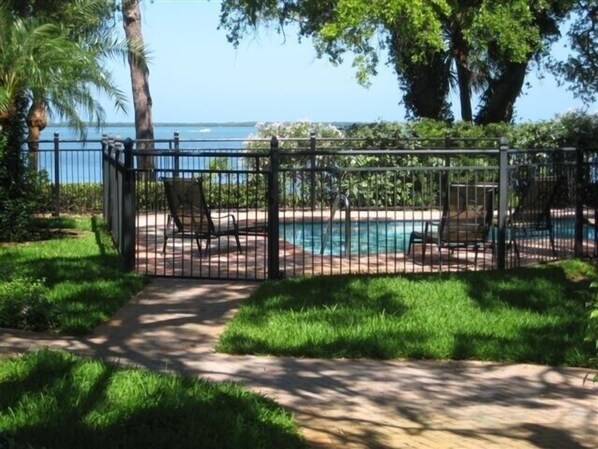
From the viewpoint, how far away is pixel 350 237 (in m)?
13.7

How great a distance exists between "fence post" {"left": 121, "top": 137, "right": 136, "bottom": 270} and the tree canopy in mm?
9654

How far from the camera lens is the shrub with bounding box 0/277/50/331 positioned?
8.58 m

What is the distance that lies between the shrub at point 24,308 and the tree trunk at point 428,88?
21.6 meters

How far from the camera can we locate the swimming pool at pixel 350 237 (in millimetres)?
13578

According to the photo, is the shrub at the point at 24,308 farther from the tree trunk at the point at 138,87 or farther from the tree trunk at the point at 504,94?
the tree trunk at the point at 504,94

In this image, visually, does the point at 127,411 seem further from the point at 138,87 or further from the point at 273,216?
the point at 138,87

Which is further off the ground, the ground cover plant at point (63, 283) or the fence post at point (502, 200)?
the fence post at point (502, 200)

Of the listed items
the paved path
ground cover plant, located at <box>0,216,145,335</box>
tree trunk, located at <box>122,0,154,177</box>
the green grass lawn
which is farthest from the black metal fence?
tree trunk, located at <box>122,0,154,177</box>

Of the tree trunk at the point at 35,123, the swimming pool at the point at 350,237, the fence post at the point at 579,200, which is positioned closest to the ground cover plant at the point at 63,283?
the swimming pool at the point at 350,237

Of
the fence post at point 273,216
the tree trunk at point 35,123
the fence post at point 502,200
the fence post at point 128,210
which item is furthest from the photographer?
the tree trunk at point 35,123

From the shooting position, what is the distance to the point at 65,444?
503cm

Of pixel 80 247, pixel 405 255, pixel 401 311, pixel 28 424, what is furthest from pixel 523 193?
pixel 28 424

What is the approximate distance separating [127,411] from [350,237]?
828cm

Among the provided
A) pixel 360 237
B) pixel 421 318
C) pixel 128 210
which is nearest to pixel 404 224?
pixel 360 237
